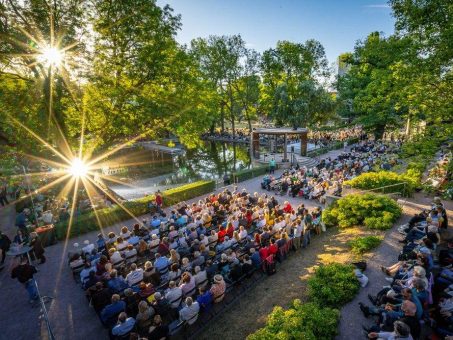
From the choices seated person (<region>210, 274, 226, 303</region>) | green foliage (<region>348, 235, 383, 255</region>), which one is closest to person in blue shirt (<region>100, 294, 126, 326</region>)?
seated person (<region>210, 274, 226, 303</region>)

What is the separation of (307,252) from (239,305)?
14.5 feet

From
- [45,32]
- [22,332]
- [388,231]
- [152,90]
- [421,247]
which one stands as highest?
[45,32]

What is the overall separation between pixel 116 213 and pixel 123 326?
1044 cm

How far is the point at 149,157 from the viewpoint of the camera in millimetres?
46188

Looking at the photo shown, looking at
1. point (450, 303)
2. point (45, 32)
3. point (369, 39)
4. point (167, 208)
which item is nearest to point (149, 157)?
point (167, 208)

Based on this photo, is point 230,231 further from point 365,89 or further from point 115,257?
point 365,89

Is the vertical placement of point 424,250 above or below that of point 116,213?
above

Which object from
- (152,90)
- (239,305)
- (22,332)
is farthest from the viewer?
(152,90)

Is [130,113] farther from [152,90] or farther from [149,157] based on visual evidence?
[149,157]

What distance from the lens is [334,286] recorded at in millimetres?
7418

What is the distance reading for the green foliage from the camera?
980 centimetres

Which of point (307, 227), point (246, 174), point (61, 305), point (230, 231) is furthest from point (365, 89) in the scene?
point (61, 305)

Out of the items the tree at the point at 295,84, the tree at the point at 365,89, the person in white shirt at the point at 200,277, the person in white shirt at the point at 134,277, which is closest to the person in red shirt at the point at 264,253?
the person in white shirt at the point at 200,277

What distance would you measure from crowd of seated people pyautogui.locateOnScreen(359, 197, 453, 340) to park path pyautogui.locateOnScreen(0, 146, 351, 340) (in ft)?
7.69
